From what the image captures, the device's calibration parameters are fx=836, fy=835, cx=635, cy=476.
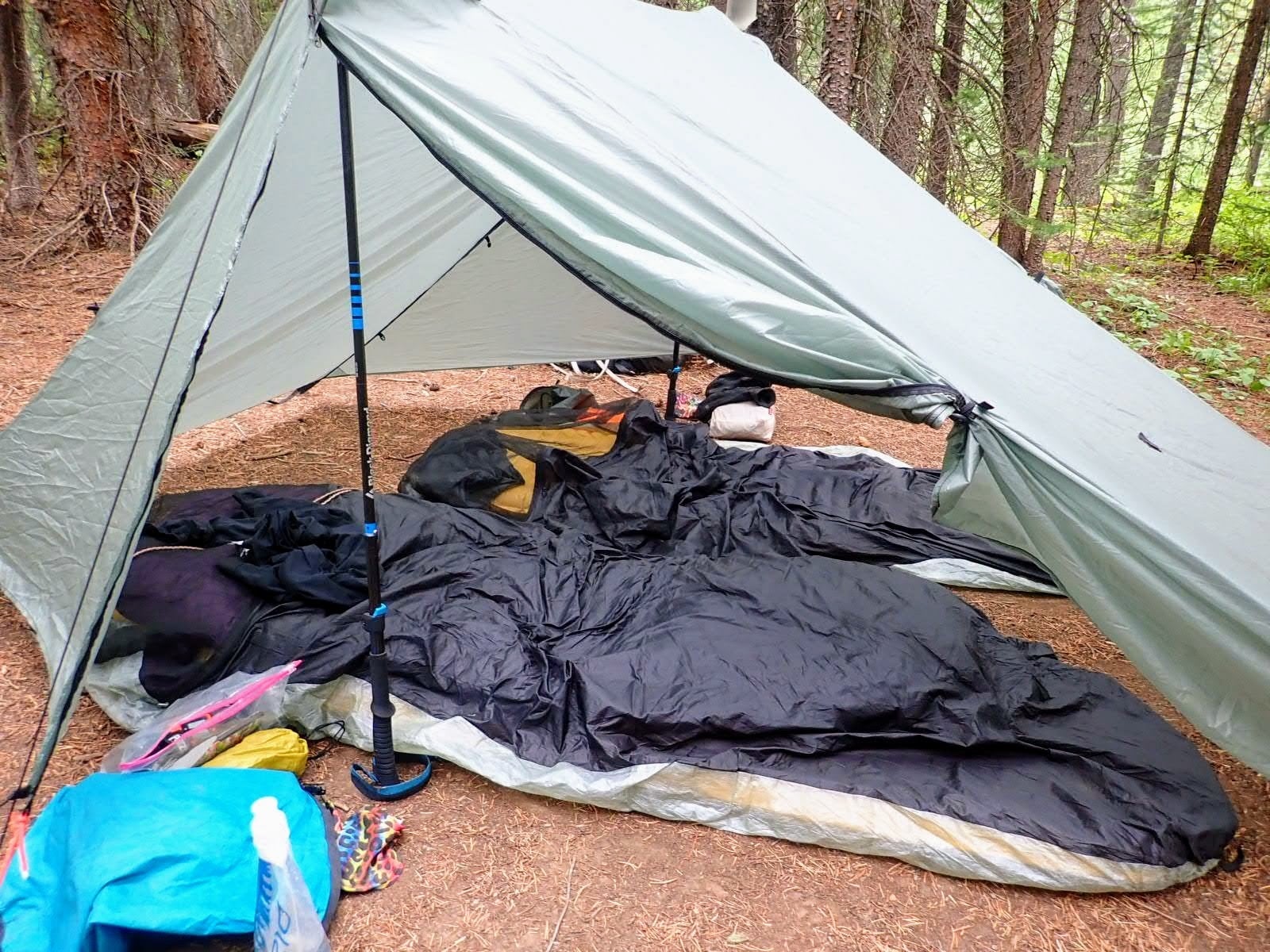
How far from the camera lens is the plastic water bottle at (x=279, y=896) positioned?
4.59 ft

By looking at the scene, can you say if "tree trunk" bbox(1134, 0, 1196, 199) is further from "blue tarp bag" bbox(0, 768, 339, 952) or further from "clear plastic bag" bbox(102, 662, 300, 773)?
"blue tarp bag" bbox(0, 768, 339, 952)

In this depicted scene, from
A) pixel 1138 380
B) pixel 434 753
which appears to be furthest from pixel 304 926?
pixel 1138 380

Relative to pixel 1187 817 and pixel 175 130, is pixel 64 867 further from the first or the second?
pixel 175 130

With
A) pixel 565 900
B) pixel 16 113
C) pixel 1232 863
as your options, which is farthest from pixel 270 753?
pixel 16 113

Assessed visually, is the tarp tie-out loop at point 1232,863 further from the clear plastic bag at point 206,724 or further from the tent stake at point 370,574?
the clear plastic bag at point 206,724

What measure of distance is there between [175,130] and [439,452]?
4397 mm

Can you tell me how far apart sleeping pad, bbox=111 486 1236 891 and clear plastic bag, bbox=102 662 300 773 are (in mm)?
83

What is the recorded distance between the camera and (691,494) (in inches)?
133

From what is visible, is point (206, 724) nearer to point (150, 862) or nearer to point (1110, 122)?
point (150, 862)

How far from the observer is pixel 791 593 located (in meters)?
2.62

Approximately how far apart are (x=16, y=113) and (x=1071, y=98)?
842 cm

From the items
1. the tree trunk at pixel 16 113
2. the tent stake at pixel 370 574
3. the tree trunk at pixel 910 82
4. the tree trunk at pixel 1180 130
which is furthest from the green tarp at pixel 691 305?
the tree trunk at pixel 1180 130

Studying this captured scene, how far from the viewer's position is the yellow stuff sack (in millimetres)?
1971

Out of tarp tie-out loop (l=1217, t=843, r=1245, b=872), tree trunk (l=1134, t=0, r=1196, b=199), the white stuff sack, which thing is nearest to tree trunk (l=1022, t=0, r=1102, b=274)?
tree trunk (l=1134, t=0, r=1196, b=199)
